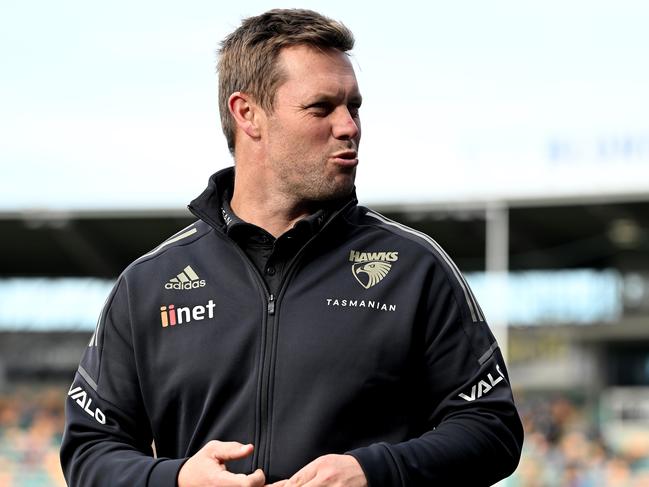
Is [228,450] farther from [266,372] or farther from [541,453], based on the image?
[541,453]

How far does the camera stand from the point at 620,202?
24.1 m

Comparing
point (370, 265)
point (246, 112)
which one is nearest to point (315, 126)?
point (246, 112)

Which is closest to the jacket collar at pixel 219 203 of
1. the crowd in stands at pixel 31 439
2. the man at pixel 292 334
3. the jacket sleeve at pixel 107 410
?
the man at pixel 292 334

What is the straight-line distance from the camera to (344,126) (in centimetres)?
256

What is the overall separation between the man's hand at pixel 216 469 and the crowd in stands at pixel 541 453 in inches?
544

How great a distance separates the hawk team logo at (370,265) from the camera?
259cm

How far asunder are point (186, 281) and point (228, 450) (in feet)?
1.54

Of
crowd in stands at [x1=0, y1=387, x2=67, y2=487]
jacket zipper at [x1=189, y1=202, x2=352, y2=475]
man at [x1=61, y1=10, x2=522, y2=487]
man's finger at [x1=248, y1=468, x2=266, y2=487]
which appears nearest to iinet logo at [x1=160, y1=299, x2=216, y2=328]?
man at [x1=61, y1=10, x2=522, y2=487]

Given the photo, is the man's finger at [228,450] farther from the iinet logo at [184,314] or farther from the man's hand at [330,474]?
the iinet logo at [184,314]

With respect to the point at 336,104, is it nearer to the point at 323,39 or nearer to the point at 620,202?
the point at 323,39

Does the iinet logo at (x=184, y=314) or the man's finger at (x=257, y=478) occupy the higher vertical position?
the iinet logo at (x=184, y=314)

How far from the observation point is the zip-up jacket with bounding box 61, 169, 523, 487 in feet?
8.07

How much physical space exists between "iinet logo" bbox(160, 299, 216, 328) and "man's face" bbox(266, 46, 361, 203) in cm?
30

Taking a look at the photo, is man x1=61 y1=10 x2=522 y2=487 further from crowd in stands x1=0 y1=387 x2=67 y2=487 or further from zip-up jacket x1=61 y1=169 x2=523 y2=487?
crowd in stands x1=0 y1=387 x2=67 y2=487
